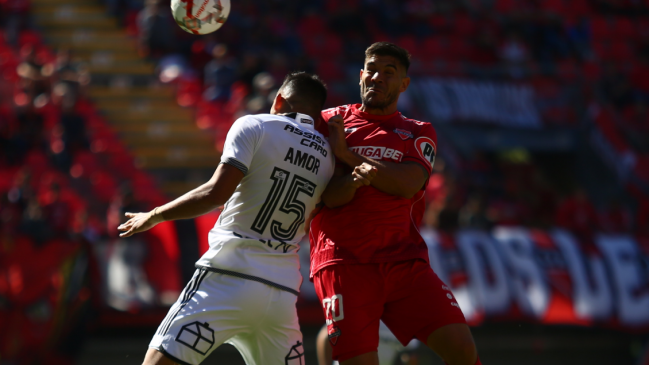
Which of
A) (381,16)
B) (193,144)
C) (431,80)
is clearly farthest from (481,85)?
(193,144)

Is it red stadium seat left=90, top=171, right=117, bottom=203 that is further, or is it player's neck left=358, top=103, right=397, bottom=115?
red stadium seat left=90, top=171, right=117, bottom=203

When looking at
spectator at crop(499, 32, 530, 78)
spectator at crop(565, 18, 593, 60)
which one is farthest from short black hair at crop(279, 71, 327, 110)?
spectator at crop(565, 18, 593, 60)

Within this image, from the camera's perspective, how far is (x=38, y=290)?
8781 mm

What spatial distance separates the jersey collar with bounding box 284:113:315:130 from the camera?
170 inches

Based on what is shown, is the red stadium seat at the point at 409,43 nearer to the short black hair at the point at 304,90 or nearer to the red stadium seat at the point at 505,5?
the red stadium seat at the point at 505,5

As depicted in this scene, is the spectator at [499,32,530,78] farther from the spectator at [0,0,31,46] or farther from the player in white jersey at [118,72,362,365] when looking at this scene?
the player in white jersey at [118,72,362,365]

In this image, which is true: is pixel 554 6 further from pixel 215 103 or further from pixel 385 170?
pixel 385 170

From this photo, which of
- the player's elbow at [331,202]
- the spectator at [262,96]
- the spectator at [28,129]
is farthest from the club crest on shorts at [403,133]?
the spectator at [28,129]

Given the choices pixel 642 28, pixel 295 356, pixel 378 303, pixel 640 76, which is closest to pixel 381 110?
pixel 378 303

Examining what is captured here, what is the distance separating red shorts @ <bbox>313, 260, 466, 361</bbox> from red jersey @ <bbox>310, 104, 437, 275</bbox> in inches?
3.0

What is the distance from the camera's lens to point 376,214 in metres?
4.48

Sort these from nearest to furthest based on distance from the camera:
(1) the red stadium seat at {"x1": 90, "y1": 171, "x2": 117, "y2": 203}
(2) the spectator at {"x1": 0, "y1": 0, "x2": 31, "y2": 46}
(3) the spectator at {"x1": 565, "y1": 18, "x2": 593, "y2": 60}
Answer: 1. (1) the red stadium seat at {"x1": 90, "y1": 171, "x2": 117, "y2": 203}
2. (2) the spectator at {"x1": 0, "y1": 0, "x2": 31, "y2": 46}
3. (3) the spectator at {"x1": 565, "y1": 18, "x2": 593, "y2": 60}

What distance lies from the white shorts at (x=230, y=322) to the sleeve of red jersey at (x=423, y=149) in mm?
1102

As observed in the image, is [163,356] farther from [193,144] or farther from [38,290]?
[193,144]
